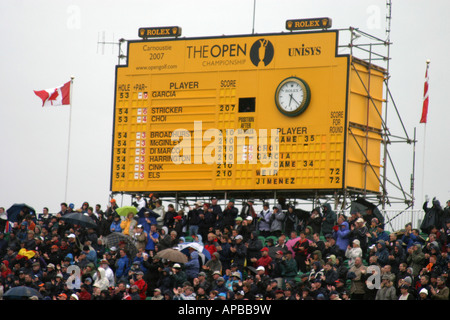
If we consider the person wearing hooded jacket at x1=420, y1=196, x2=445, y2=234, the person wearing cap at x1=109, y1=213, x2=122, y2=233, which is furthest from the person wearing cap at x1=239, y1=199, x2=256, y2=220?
the person wearing hooded jacket at x1=420, y1=196, x2=445, y2=234

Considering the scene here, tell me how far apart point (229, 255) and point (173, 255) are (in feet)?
5.61

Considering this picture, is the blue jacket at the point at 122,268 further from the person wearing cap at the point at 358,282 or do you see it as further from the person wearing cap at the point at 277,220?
the person wearing cap at the point at 358,282

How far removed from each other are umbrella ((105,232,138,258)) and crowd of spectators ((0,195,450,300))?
0.39 ft

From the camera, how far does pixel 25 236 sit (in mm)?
34938

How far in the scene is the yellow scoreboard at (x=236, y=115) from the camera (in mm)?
34938

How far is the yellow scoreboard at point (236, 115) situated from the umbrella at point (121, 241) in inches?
127

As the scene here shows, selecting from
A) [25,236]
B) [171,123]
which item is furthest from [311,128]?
[25,236]

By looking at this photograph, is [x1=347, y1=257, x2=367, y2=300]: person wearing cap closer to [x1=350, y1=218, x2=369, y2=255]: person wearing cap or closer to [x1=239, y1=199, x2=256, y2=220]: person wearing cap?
[x1=350, y1=218, x2=369, y2=255]: person wearing cap

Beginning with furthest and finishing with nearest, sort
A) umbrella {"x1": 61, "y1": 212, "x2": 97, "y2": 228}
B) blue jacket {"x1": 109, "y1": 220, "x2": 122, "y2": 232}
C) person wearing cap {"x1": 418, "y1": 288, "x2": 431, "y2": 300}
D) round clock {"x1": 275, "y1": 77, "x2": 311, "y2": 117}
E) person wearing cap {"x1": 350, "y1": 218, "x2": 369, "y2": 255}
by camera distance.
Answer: round clock {"x1": 275, "y1": 77, "x2": 311, "y2": 117} → blue jacket {"x1": 109, "y1": 220, "x2": 122, "y2": 232} → umbrella {"x1": 61, "y1": 212, "x2": 97, "y2": 228} → person wearing cap {"x1": 350, "y1": 218, "x2": 369, "y2": 255} → person wearing cap {"x1": 418, "y1": 288, "x2": 431, "y2": 300}

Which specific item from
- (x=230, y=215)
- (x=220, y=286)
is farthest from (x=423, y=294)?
(x=230, y=215)

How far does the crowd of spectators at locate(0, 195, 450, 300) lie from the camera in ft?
94.2

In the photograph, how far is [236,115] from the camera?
36.0 metres

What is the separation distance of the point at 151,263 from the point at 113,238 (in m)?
2.57

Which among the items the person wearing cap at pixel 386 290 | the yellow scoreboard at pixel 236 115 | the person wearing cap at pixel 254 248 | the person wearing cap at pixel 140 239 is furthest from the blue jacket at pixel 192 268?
the person wearing cap at pixel 386 290
